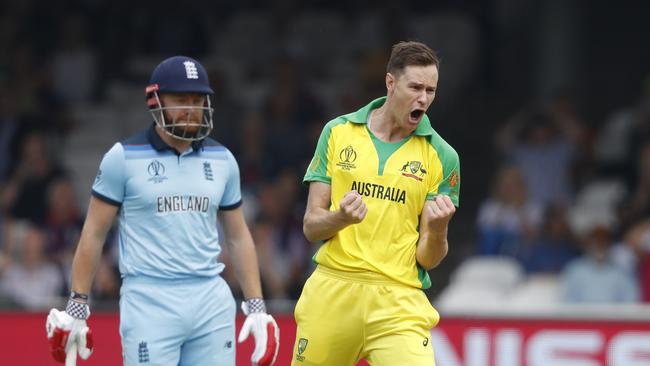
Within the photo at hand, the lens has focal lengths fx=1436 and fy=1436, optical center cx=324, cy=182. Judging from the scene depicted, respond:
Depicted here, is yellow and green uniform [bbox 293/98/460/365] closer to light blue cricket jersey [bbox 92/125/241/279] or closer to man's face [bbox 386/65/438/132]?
man's face [bbox 386/65/438/132]

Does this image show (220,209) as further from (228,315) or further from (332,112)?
(332,112)

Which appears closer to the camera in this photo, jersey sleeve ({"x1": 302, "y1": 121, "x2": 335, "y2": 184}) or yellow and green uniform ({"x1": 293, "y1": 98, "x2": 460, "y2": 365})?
yellow and green uniform ({"x1": 293, "y1": 98, "x2": 460, "y2": 365})

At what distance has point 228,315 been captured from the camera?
686 cm

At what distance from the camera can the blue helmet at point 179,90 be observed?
677cm

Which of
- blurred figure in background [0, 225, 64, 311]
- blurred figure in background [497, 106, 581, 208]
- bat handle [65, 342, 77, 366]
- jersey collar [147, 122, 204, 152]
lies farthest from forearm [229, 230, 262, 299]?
blurred figure in background [497, 106, 581, 208]

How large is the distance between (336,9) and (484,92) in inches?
80.8

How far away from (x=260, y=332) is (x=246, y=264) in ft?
1.15

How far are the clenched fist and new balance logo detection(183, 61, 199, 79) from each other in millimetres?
1301

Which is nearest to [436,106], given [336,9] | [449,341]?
[336,9]

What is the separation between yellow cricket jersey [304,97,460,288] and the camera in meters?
6.59

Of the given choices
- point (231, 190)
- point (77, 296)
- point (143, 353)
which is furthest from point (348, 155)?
point (77, 296)

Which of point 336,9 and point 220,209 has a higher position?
point 336,9

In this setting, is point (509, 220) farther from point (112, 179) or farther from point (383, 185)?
point (112, 179)

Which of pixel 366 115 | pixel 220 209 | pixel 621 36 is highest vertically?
pixel 621 36
